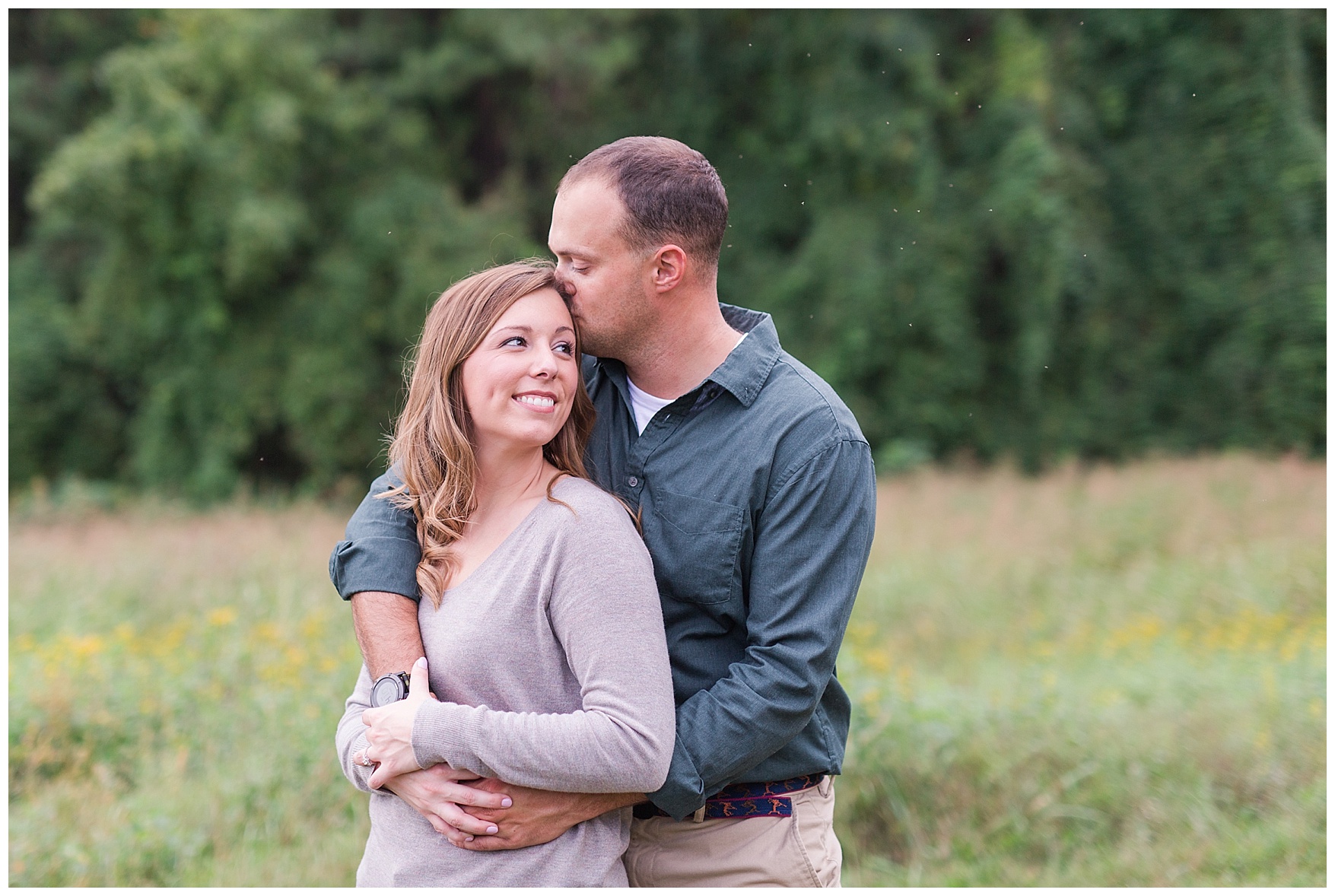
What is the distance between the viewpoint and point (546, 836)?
6.24 ft

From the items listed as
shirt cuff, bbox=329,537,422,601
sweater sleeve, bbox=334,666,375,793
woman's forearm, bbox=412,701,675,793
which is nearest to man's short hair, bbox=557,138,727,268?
shirt cuff, bbox=329,537,422,601

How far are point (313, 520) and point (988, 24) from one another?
925cm

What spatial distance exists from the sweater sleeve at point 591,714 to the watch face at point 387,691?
10 centimetres

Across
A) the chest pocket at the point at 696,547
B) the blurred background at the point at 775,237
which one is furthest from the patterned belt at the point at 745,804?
the blurred background at the point at 775,237

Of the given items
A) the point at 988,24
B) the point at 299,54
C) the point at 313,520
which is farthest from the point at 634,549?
the point at 988,24

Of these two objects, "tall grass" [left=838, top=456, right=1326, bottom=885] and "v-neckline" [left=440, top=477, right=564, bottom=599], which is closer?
"v-neckline" [left=440, top=477, right=564, bottom=599]

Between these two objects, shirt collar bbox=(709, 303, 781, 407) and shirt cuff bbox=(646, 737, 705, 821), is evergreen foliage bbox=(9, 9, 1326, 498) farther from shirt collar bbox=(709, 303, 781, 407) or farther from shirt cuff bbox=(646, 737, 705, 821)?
shirt cuff bbox=(646, 737, 705, 821)

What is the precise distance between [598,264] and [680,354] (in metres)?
0.24

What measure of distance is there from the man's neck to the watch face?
75 cm

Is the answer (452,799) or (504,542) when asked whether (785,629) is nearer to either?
(504,542)

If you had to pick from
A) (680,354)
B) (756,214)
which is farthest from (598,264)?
(756,214)

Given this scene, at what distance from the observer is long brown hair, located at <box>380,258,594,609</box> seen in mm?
1995

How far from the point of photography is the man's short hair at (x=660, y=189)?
206 centimetres

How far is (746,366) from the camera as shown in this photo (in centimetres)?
213
